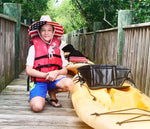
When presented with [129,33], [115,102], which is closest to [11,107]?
[115,102]

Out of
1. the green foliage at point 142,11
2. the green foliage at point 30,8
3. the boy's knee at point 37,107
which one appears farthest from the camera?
the green foliage at point 30,8

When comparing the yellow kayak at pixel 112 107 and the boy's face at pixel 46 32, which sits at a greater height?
the boy's face at pixel 46 32

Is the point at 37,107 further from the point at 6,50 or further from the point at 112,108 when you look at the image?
the point at 6,50

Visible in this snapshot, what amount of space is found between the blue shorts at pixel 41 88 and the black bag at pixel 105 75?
492 millimetres

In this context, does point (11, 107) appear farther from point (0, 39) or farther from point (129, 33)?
point (129, 33)

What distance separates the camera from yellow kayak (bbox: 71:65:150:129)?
2.17 metres

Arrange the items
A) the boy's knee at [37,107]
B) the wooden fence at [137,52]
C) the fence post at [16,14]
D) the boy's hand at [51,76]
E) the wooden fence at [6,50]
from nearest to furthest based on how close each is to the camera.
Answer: the boy's knee at [37,107] < the boy's hand at [51,76] < the wooden fence at [137,52] < the wooden fence at [6,50] < the fence post at [16,14]

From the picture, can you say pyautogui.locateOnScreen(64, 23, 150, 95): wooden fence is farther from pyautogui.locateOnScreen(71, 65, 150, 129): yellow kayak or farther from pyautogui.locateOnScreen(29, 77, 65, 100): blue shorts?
pyautogui.locateOnScreen(29, 77, 65, 100): blue shorts

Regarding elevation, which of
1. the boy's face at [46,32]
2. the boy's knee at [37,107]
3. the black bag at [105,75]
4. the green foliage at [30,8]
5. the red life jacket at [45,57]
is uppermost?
the green foliage at [30,8]

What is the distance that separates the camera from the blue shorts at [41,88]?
3.50 metres

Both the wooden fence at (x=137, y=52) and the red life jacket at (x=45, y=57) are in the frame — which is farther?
the wooden fence at (x=137, y=52)

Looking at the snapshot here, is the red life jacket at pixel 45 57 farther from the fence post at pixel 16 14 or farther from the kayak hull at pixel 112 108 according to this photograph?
the fence post at pixel 16 14

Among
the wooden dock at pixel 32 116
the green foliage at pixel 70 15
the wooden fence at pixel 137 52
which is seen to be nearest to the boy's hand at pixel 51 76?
A: the wooden dock at pixel 32 116

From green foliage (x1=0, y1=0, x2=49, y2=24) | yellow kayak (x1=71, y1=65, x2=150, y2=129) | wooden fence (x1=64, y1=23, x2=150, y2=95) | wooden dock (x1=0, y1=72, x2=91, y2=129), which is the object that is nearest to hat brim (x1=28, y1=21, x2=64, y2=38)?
yellow kayak (x1=71, y1=65, x2=150, y2=129)
